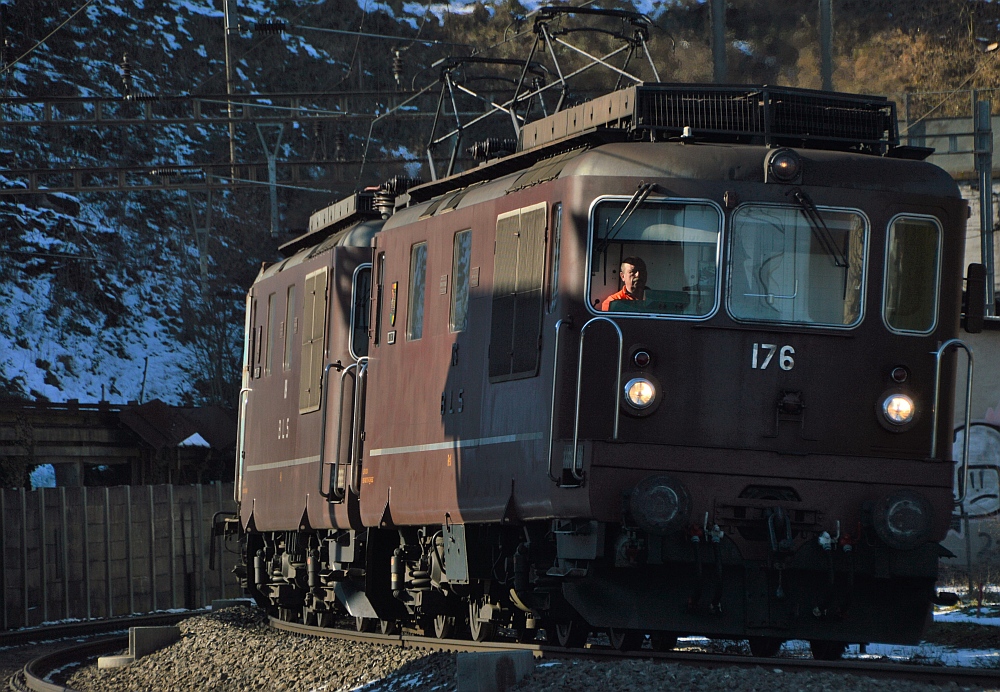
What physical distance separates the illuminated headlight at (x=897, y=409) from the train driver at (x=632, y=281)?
1.85m

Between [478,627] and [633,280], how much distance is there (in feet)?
13.2

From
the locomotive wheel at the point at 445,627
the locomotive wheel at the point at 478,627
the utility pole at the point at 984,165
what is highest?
the utility pole at the point at 984,165

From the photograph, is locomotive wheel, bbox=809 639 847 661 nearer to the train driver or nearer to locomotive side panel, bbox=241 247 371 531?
the train driver

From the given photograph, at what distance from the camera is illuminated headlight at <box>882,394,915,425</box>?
1035 centimetres

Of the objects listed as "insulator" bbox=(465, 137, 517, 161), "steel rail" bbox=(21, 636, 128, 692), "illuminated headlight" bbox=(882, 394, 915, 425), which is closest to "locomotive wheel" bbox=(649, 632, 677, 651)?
"illuminated headlight" bbox=(882, 394, 915, 425)

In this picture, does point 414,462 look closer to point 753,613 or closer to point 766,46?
point 753,613

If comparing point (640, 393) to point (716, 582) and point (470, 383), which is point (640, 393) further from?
point (470, 383)

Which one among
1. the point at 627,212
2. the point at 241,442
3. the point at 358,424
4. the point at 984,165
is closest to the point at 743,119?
the point at 627,212

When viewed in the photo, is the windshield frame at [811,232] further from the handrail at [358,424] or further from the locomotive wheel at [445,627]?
the locomotive wheel at [445,627]

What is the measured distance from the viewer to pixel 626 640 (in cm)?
1149

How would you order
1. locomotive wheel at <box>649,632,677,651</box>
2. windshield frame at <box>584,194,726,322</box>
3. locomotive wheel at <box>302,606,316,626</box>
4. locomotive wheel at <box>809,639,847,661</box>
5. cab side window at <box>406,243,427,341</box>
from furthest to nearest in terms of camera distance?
1. locomotive wheel at <box>302,606,316,626</box>
2. cab side window at <box>406,243,427,341</box>
3. locomotive wheel at <box>649,632,677,651</box>
4. locomotive wheel at <box>809,639,847,661</box>
5. windshield frame at <box>584,194,726,322</box>

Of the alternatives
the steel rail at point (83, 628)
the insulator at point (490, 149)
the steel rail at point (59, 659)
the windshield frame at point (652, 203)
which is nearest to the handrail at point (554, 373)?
the windshield frame at point (652, 203)

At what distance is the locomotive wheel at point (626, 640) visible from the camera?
1140cm

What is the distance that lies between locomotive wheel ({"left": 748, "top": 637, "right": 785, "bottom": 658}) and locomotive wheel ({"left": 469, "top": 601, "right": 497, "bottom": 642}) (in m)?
2.27
